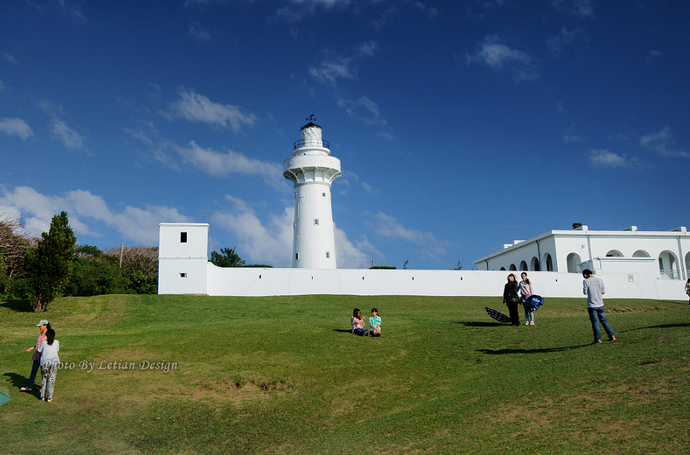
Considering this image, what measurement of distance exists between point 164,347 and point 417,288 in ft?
76.5

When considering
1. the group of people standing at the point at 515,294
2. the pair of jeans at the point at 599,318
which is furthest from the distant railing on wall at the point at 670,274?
the pair of jeans at the point at 599,318

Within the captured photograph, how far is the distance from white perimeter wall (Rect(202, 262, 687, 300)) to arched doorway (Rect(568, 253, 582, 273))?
3120 millimetres

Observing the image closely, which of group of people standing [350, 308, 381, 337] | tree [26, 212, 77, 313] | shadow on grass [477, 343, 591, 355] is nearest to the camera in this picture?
shadow on grass [477, 343, 591, 355]

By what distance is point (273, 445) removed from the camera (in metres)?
9.13

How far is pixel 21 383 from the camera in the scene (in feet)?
40.9

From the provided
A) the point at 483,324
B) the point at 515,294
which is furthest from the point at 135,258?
the point at 515,294

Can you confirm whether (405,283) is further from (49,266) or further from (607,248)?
(49,266)

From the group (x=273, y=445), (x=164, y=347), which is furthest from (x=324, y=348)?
(x=273, y=445)

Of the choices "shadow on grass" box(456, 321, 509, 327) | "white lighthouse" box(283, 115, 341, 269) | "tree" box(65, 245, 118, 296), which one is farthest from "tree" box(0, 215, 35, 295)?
"shadow on grass" box(456, 321, 509, 327)

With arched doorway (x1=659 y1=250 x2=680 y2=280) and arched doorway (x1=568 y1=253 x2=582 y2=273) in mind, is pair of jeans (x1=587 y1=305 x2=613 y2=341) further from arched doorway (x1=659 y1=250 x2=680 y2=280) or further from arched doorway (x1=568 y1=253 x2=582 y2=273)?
arched doorway (x1=659 y1=250 x2=680 y2=280)

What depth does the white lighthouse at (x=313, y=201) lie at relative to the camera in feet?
128

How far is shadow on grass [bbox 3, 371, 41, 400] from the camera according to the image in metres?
11.7

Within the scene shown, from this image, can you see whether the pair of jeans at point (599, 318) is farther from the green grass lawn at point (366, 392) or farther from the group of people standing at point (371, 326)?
the group of people standing at point (371, 326)

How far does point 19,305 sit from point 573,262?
38856 mm
